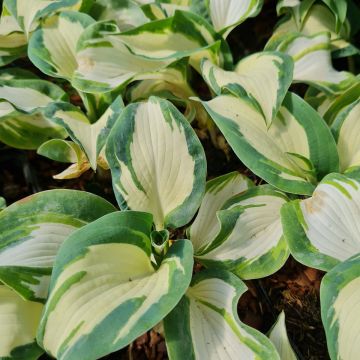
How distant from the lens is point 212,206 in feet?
2.84

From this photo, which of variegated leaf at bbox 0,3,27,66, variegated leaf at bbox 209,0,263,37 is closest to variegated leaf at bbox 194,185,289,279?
variegated leaf at bbox 209,0,263,37

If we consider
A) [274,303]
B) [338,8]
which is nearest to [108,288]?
[274,303]

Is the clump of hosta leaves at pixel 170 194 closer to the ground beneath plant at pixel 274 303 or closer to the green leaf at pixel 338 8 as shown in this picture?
the green leaf at pixel 338 8

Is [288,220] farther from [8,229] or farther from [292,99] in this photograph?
[8,229]

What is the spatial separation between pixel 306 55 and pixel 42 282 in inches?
25.6

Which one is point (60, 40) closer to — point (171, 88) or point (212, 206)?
point (171, 88)

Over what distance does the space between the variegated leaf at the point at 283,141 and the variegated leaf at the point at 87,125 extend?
0.63 feet

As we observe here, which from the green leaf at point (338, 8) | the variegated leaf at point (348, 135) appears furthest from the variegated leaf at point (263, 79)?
the green leaf at point (338, 8)

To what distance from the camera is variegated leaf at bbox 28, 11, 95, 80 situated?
3.35ft

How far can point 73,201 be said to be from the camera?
819 millimetres

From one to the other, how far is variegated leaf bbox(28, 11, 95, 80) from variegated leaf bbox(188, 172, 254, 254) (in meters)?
0.38

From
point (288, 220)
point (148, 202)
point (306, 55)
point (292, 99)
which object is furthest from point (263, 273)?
point (306, 55)

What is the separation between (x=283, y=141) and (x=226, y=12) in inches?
13.0

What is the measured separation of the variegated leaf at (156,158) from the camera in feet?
2.63
